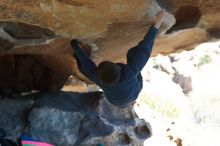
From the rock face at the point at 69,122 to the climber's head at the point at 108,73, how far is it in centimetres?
132

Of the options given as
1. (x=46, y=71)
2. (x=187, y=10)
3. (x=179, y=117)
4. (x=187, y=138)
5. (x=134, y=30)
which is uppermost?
(x=187, y=10)

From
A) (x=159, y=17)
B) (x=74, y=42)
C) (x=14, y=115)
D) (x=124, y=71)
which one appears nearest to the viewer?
(x=124, y=71)

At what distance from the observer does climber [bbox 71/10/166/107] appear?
445cm

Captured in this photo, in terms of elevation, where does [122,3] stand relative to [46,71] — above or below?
above

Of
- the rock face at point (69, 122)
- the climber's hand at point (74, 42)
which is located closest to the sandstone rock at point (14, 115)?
the rock face at point (69, 122)

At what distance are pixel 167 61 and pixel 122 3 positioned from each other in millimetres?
13219

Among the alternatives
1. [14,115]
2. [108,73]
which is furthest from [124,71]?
[14,115]

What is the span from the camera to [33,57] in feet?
22.8

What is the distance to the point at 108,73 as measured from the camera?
445 cm

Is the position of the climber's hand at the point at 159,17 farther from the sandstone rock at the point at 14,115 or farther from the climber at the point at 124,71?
the sandstone rock at the point at 14,115

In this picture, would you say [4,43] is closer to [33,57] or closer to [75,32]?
[75,32]

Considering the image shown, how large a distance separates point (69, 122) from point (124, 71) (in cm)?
151

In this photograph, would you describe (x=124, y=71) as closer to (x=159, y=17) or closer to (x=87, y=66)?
(x=87, y=66)

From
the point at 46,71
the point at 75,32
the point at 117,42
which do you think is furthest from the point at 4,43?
the point at 46,71
